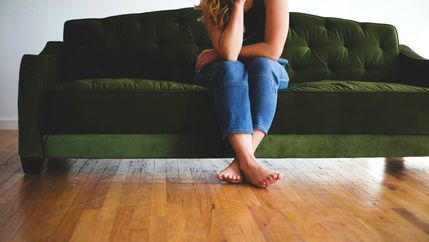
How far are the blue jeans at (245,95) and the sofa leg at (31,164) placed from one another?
2.52 feet

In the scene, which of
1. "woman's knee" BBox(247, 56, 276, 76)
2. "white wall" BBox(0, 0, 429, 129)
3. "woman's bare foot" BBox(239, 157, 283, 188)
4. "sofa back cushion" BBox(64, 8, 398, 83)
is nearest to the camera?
"woman's bare foot" BBox(239, 157, 283, 188)

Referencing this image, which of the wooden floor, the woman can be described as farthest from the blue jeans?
the wooden floor

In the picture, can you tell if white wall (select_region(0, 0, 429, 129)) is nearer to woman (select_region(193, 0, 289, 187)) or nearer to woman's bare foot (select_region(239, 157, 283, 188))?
woman (select_region(193, 0, 289, 187))

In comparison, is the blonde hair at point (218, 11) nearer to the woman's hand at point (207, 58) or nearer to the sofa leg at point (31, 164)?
the woman's hand at point (207, 58)

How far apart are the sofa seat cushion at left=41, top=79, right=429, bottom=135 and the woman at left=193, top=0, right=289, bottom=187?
0.11m

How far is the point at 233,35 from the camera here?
76.2 inches

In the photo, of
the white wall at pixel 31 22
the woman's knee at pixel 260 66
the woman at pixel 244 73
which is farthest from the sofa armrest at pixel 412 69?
the white wall at pixel 31 22

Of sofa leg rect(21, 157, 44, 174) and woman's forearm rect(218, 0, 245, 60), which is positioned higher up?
woman's forearm rect(218, 0, 245, 60)

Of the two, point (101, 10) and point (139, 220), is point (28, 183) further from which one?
point (101, 10)

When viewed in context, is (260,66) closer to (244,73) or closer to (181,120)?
(244,73)

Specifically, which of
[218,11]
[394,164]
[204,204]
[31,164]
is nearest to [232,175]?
[204,204]

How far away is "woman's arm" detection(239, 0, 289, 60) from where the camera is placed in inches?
76.7

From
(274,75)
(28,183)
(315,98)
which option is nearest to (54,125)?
(28,183)

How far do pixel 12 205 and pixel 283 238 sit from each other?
843 millimetres
